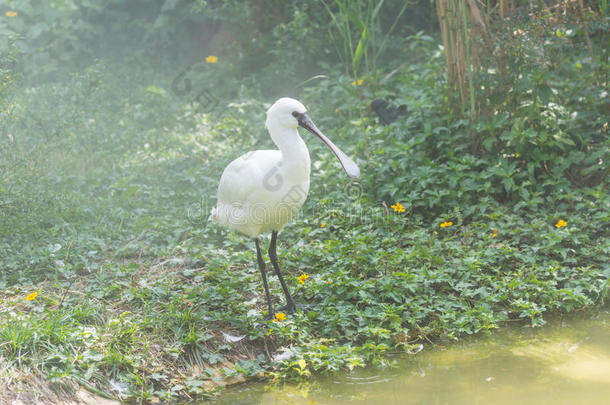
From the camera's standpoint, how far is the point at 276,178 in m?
3.70

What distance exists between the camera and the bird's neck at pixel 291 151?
366cm

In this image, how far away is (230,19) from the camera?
8.66 meters

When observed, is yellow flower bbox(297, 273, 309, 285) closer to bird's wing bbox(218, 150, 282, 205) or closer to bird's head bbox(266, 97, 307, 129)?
bird's wing bbox(218, 150, 282, 205)

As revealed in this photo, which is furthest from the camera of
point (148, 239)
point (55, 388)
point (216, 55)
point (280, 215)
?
point (216, 55)

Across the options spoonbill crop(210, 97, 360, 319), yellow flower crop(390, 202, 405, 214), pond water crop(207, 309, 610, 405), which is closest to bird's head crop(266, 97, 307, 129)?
spoonbill crop(210, 97, 360, 319)

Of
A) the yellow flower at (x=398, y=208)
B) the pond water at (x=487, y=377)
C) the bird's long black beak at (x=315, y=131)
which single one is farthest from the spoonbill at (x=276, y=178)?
the yellow flower at (x=398, y=208)

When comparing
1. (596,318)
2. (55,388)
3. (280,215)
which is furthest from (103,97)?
(596,318)

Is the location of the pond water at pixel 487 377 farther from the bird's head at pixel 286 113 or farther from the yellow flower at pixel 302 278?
the bird's head at pixel 286 113

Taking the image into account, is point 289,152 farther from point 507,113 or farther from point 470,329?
point 507,113

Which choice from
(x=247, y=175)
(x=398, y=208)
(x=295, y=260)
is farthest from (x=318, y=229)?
(x=247, y=175)

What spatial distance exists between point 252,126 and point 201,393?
443cm

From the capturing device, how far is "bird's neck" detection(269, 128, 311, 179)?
12.0 ft

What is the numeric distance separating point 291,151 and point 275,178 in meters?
0.19

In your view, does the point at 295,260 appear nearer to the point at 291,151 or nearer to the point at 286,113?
the point at 291,151
